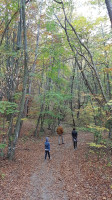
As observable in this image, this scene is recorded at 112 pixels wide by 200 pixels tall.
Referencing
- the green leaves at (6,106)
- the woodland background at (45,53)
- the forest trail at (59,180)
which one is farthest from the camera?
the woodland background at (45,53)

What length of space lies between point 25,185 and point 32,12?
14606 millimetres

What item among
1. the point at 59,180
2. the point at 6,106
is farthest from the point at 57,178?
the point at 6,106

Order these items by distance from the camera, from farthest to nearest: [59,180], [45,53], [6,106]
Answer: [45,53] → [6,106] → [59,180]

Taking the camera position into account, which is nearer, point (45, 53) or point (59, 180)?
point (59, 180)

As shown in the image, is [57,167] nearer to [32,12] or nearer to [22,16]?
[22,16]

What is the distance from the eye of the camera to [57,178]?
22.0 ft

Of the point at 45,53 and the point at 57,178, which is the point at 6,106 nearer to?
the point at 57,178

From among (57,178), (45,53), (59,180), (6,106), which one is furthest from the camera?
(45,53)

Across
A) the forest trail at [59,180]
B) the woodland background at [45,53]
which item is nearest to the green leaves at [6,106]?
the woodland background at [45,53]

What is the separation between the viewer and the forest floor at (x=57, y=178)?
17.5 ft

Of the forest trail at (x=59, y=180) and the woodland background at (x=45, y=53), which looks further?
the woodland background at (x=45, y=53)

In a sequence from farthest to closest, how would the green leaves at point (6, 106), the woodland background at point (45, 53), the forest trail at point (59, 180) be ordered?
the woodland background at point (45, 53), the green leaves at point (6, 106), the forest trail at point (59, 180)

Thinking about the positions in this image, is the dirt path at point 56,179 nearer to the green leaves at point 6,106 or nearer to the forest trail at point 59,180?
the forest trail at point 59,180

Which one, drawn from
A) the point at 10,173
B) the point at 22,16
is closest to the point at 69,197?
the point at 10,173
